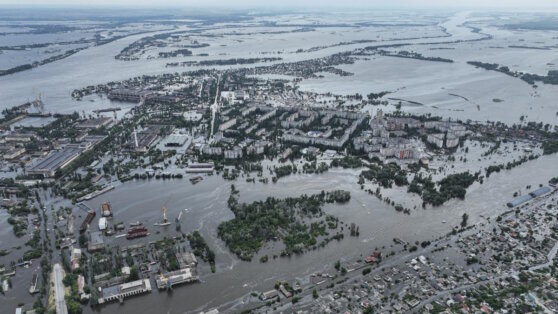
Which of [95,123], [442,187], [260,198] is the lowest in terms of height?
[260,198]

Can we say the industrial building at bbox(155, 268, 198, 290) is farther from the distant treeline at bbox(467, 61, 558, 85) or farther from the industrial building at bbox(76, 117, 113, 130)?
the distant treeline at bbox(467, 61, 558, 85)

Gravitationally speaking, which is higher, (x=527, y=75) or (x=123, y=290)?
(x=527, y=75)

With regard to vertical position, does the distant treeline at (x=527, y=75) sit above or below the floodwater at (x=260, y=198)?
above

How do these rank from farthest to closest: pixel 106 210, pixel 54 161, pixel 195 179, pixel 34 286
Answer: pixel 54 161, pixel 195 179, pixel 106 210, pixel 34 286

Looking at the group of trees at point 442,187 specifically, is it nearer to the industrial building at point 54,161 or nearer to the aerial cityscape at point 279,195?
the aerial cityscape at point 279,195

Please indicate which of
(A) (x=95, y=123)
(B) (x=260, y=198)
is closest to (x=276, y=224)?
(B) (x=260, y=198)

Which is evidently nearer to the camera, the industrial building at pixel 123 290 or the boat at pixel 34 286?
the industrial building at pixel 123 290

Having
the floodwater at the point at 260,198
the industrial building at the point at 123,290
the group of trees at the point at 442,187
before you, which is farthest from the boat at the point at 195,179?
the group of trees at the point at 442,187

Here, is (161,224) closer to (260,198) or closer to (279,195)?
(260,198)
